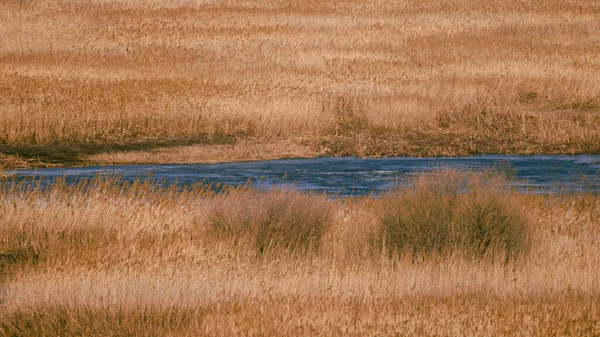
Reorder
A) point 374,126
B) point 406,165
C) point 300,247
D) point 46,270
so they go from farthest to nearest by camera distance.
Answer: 1. point 374,126
2. point 406,165
3. point 300,247
4. point 46,270

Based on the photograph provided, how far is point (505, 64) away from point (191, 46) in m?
11.7

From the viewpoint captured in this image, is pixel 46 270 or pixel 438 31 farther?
pixel 438 31

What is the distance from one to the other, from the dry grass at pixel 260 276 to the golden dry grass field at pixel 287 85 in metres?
9.71

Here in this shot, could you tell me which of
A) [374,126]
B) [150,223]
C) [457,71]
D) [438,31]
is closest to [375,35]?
[438,31]

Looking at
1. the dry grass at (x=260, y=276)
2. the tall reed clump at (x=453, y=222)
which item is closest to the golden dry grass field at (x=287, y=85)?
the dry grass at (x=260, y=276)

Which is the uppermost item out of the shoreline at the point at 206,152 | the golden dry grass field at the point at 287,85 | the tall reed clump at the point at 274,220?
the tall reed clump at the point at 274,220

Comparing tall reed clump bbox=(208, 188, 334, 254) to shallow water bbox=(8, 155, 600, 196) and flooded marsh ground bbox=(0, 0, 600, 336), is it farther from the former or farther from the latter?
shallow water bbox=(8, 155, 600, 196)

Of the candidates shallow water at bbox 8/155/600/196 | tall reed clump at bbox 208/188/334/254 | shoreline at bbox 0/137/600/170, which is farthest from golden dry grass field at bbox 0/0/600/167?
tall reed clump at bbox 208/188/334/254

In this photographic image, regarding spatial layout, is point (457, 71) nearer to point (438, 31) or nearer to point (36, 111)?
point (438, 31)

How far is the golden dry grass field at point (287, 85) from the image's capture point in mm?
25203

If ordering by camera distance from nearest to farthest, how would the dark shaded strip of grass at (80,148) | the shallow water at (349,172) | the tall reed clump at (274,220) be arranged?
the tall reed clump at (274,220) → the shallow water at (349,172) → the dark shaded strip of grass at (80,148)

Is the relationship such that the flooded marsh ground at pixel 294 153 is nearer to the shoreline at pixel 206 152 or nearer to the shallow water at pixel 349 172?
the shoreline at pixel 206 152

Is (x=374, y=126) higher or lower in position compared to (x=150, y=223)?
lower

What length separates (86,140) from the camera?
24.7 meters
